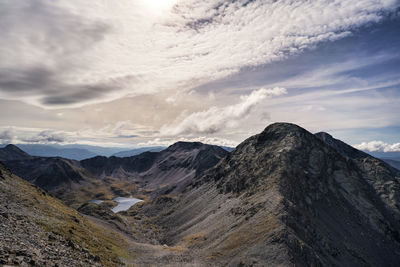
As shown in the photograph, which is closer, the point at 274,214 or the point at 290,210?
the point at 274,214

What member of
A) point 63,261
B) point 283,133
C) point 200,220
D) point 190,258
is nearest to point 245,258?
point 190,258

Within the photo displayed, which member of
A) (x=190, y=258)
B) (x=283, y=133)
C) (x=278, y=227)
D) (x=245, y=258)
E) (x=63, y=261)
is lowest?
(x=190, y=258)

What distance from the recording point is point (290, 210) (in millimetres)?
72312

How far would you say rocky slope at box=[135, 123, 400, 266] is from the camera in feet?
199

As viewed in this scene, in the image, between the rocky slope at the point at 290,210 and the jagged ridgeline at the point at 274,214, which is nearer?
the jagged ridgeline at the point at 274,214

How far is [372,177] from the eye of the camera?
120 metres

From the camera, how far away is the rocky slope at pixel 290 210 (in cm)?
6078

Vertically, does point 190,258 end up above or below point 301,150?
below

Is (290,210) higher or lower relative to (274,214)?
higher

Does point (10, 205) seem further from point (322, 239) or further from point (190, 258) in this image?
point (322, 239)

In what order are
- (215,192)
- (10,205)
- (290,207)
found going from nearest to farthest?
(10,205)
(290,207)
(215,192)

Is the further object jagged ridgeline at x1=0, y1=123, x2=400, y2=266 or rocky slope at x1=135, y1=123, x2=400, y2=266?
rocky slope at x1=135, y1=123, x2=400, y2=266

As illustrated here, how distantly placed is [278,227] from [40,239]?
55.1m

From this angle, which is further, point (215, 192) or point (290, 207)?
point (215, 192)
